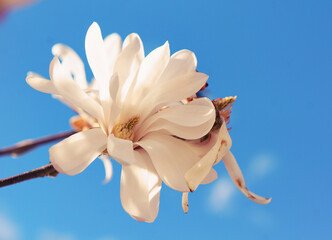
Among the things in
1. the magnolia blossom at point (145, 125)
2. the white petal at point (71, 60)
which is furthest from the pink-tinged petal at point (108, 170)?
the magnolia blossom at point (145, 125)

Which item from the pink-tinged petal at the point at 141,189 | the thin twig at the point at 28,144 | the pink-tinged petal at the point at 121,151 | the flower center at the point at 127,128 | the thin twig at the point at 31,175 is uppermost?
the pink-tinged petal at the point at 121,151

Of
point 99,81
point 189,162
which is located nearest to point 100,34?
point 99,81

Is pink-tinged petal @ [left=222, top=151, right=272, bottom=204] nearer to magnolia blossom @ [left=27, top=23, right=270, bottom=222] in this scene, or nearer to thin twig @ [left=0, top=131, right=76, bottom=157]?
magnolia blossom @ [left=27, top=23, right=270, bottom=222]

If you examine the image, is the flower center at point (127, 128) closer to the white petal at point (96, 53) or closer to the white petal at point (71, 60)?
the white petal at point (96, 53)

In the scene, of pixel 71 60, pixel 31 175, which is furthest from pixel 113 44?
pixel 31 175

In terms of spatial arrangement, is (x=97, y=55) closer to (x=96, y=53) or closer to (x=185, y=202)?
(x=96, y=53)

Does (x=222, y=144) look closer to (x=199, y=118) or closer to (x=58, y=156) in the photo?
(x=199, y=118)

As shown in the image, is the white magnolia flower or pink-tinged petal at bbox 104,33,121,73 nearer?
the white magnolia flower

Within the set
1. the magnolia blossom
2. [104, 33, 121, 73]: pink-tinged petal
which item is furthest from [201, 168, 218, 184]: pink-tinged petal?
[104, 33, 121, 73]: pink-tinged petal
